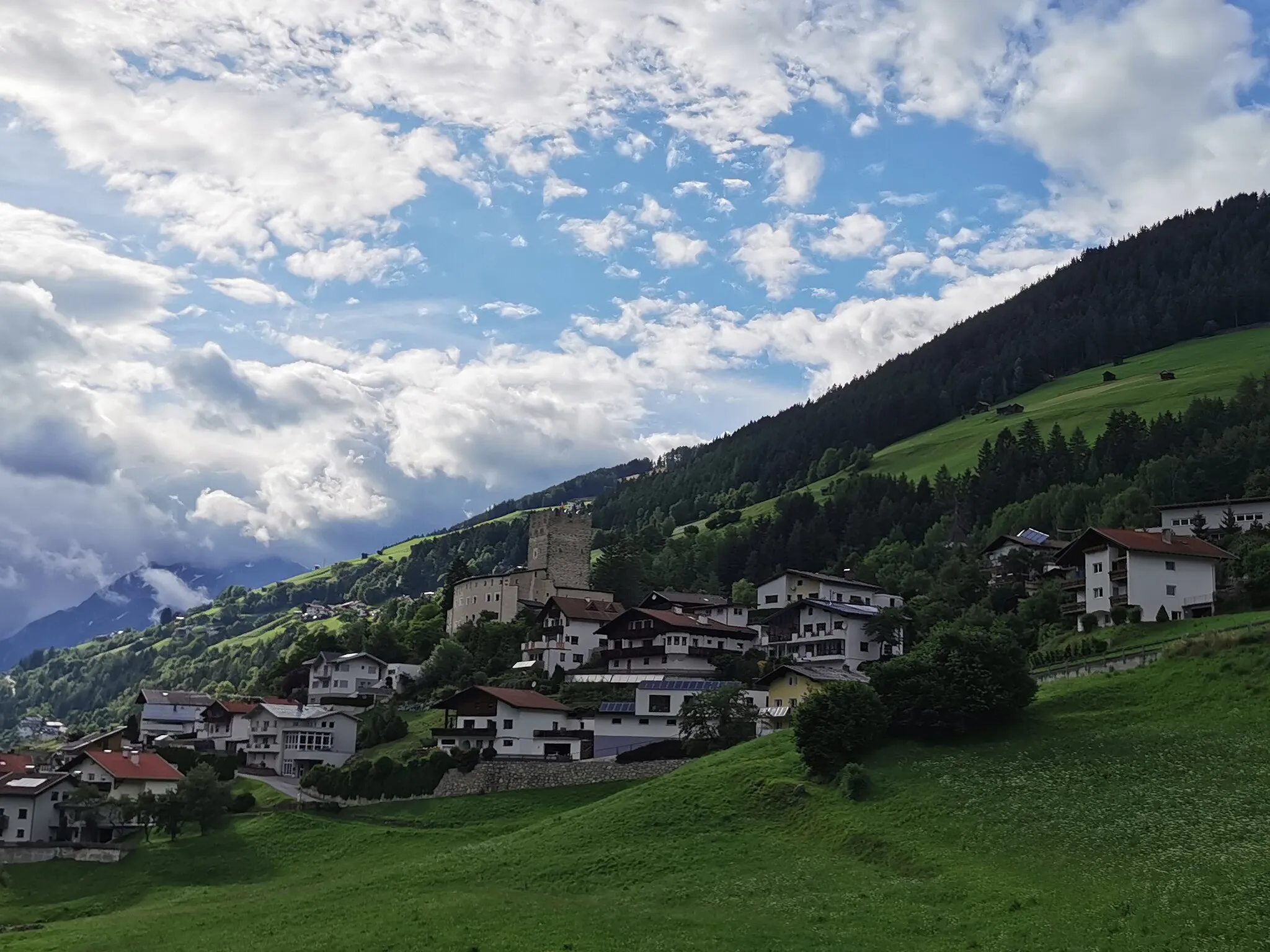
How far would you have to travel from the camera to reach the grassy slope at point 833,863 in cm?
3566

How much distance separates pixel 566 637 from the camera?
340 ft

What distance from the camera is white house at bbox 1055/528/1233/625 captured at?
7281 centimetres

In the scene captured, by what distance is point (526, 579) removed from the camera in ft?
413

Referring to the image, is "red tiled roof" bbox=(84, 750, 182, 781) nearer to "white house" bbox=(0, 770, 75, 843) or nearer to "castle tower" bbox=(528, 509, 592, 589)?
"white house" bbox=(0, 770, 75, 843)

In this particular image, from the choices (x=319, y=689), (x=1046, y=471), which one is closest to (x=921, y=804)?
(x=319, y=689)

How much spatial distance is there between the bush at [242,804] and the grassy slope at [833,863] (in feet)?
32.4

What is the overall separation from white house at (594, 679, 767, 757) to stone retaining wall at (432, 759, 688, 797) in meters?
5.21

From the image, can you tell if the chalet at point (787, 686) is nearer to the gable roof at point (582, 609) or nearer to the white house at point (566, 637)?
the white house at point (566, 637)

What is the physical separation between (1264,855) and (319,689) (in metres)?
89.1

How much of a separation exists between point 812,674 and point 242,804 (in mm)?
34834

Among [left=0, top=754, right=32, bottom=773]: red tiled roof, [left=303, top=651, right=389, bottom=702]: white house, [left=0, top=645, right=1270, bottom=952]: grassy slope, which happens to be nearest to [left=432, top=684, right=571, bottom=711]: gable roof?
[left=0, top=645, right=1270, bottom=952]: grassy slope

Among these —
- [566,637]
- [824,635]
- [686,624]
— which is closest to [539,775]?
[686,624]

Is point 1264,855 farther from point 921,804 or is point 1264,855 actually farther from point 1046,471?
point 1046,471

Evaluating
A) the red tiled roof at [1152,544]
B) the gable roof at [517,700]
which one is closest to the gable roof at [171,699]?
the gable roof at [517,700]
